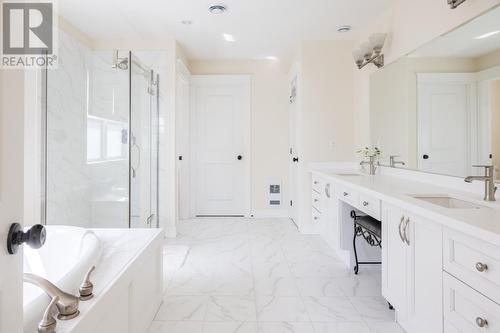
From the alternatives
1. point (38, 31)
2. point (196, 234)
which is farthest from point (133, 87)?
point (196, 234)

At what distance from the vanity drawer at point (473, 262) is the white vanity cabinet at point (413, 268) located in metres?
0.06

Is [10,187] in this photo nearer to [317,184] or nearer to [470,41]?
[470,41]

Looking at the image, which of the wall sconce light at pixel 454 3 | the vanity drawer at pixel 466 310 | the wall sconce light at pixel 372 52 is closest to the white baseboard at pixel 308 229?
the wall sconce light at pixel 372 52

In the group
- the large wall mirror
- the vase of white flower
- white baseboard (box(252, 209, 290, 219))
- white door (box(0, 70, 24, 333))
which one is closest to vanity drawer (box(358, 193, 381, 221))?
the large wall mirror

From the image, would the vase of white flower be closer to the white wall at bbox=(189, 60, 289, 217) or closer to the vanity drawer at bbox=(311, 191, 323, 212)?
the vanity drawer at bbox=(311, 191, 323, 212)

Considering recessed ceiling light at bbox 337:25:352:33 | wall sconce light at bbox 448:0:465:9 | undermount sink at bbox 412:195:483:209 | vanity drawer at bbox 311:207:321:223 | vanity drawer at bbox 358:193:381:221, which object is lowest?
vanity drawer at bbox 311:207:321:223

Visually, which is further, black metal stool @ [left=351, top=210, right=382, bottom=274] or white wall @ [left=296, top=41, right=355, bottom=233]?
white wall @ [left=296, top=41, right=355, bottom=233]

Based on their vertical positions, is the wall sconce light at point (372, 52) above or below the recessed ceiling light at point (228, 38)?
below

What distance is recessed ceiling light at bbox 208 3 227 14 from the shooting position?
2.84 metres

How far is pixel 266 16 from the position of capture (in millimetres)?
3090

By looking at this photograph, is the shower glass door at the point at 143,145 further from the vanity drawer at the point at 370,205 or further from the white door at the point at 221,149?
the vanity drawer at the point at 370,205

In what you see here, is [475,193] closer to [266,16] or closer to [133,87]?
[266,16]

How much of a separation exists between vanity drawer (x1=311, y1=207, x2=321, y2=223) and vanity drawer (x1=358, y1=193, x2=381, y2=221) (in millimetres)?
1174

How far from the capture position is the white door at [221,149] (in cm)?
467
